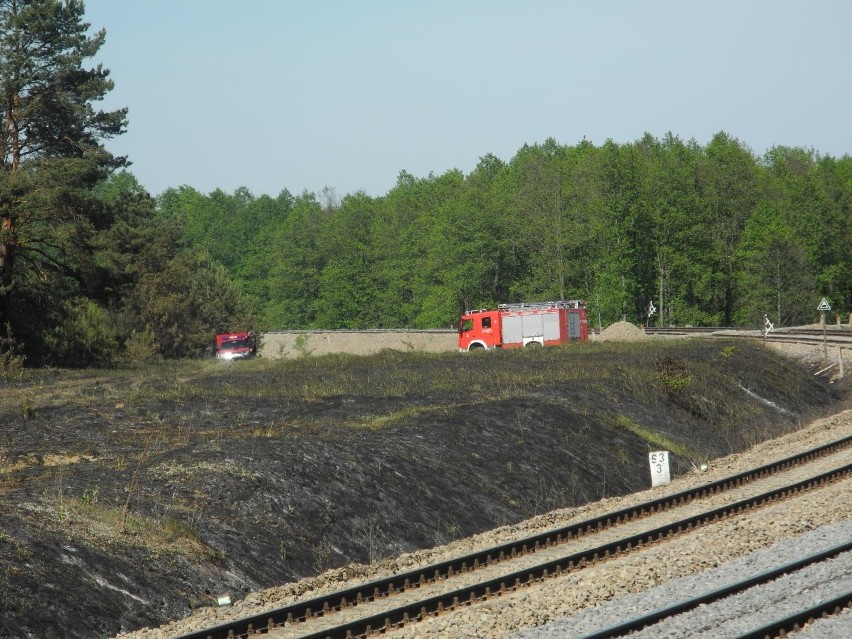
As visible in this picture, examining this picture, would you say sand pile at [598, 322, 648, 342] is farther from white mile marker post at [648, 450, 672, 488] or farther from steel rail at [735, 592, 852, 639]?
steel rail at [735, 592, 852, 639]

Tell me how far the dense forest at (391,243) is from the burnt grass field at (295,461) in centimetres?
793

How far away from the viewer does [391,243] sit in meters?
121

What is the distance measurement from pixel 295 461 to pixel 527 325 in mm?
38098

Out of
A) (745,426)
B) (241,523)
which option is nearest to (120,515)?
(241,523)

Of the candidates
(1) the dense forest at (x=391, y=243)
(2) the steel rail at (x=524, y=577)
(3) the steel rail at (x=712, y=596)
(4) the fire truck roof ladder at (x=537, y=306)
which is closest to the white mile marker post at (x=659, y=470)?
(2) the steel rail at (x=524, y=577)

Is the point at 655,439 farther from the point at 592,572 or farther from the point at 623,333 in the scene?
the point at 623,333

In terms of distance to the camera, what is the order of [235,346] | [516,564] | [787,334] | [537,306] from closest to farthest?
1. [516,564]
2. [537,306]
3. [235,346]
4. [787,334]

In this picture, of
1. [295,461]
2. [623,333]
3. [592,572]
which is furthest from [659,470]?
[623,333]

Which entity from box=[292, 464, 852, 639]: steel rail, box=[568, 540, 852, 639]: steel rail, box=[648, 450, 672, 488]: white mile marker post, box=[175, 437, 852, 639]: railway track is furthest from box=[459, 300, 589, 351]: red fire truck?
A: box=[568, 540, 852, 639]: steel rail

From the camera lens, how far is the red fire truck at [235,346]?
63.6 meters

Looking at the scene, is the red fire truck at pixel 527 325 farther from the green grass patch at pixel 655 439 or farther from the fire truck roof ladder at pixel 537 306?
the green grass patch at pixel 655 439

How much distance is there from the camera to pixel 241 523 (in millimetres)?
17250

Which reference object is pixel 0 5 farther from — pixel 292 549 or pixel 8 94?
pixel 292 549

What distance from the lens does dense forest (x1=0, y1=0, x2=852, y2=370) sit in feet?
152
